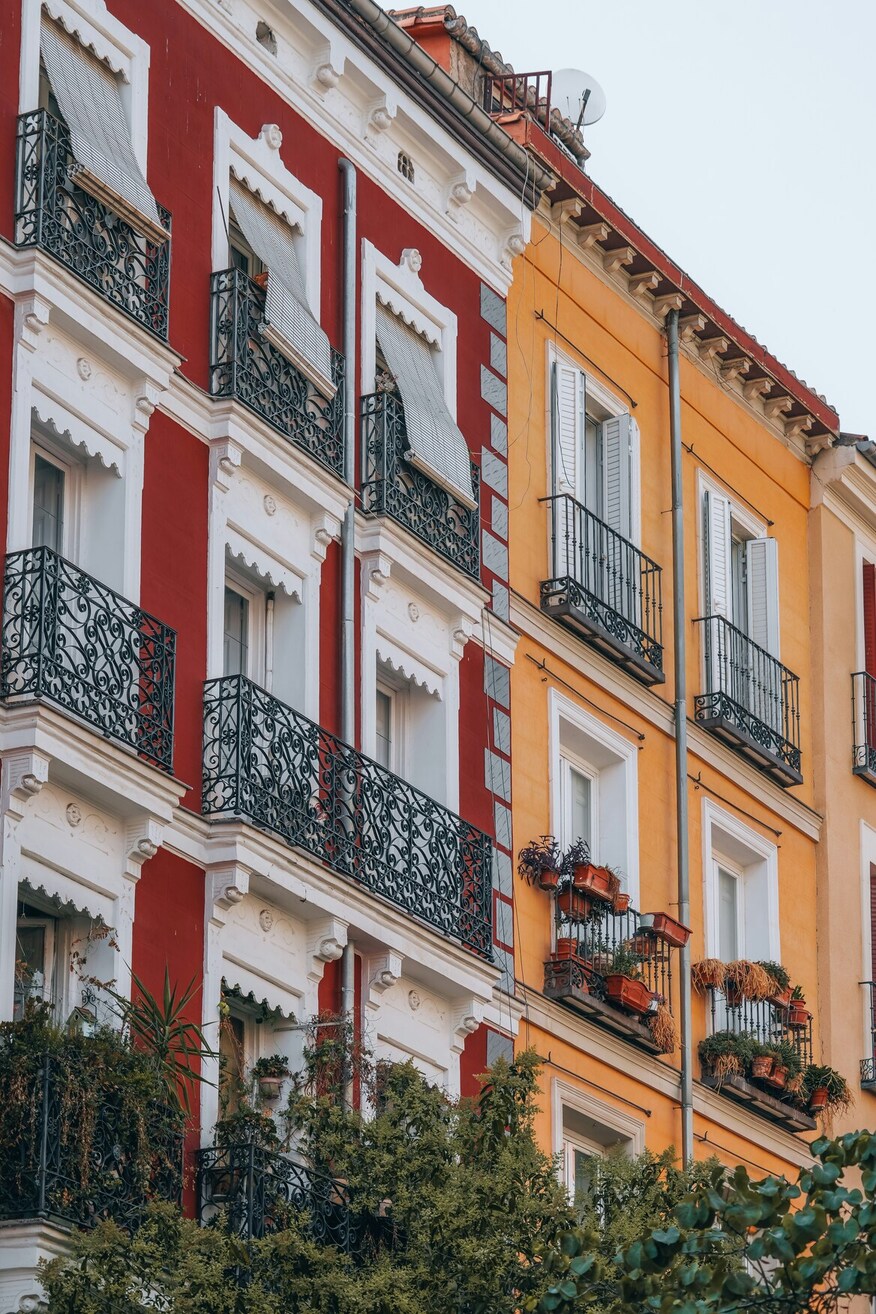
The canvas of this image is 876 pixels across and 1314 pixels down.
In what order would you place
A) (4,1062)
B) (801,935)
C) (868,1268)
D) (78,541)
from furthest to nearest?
1. (801,935)
2. (78,541)
3. (4,1062)
4. (868,1268)

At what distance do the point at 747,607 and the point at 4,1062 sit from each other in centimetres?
1584

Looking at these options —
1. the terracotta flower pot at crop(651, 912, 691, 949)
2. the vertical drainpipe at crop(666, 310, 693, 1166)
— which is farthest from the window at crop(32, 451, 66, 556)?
the vertical drainpipe at crop(666, 310, 693, 1166)

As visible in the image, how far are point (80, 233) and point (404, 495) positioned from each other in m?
4.78

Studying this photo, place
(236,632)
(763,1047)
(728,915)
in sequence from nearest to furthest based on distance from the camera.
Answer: (236,632) → (763,1047) → (728,915)

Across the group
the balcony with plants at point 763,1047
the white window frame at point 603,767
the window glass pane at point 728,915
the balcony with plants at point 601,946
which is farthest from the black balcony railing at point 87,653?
the window glass pane at point 728,915

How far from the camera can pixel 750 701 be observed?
34.3 metres

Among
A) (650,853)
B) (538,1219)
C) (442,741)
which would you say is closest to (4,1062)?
(538,1219)

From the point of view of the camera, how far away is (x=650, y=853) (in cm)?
3195

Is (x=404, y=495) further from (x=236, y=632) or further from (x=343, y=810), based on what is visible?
(x=343, y=810)

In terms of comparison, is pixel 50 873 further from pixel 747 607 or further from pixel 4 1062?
pixel 747 607

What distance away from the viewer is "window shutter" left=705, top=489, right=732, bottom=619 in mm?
34156

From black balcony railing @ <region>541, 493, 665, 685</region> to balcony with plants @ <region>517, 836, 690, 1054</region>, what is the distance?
2098 millimetres

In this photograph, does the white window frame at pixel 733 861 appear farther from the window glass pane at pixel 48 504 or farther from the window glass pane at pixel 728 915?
the window glass pane at pixel 48 504

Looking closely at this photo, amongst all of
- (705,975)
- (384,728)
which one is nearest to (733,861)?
(705,975)
